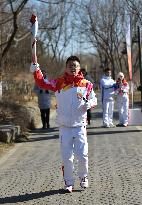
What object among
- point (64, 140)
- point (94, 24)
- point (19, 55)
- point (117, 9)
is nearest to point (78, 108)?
point (64, 140)

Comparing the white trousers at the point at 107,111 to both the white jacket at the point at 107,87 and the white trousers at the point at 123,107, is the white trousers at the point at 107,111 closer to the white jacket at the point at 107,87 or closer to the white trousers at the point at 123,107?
the white jacket at the point at 107,87

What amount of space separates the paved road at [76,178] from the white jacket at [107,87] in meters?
2.97

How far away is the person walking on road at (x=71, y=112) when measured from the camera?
26.9 ft

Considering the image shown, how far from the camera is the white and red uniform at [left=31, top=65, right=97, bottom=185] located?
8.19 m

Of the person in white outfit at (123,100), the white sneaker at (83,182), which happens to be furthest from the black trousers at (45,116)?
the white sneaker at (83,182)

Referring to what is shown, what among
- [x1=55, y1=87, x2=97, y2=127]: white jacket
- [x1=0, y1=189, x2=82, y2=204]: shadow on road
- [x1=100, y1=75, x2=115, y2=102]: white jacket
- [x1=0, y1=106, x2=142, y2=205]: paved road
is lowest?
[x1=0, y1=189, x2=82, y2=204]: shadow on road

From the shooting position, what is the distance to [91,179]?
362 inches

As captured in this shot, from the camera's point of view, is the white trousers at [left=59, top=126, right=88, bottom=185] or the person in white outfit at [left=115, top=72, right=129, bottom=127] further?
the person in white outfit at [left=115, top=72, right=129, bottom=127]

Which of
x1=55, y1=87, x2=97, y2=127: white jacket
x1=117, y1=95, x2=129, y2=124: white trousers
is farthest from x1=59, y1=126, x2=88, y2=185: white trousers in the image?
x1=117, y1=95, x2=129, y2=124: white trousers

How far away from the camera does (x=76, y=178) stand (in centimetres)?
935

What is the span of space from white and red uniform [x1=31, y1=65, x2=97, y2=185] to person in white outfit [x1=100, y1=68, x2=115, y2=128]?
9916mm

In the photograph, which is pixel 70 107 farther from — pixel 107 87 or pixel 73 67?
pixel 107 87

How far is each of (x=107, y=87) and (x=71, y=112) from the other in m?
10.3

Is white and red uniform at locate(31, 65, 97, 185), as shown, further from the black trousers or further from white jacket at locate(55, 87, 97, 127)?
the black trousers
